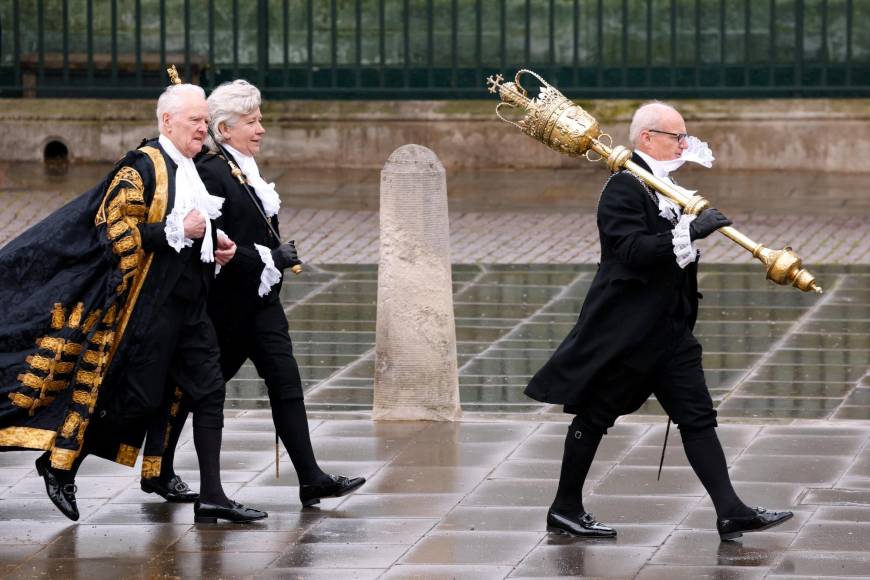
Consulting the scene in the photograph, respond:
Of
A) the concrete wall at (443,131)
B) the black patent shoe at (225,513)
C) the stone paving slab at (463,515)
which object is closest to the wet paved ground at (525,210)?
the concrete wall at (443,131)

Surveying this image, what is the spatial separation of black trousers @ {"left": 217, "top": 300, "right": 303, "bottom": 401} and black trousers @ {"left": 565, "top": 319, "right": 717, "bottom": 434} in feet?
3.76

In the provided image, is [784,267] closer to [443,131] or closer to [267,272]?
[267,272]

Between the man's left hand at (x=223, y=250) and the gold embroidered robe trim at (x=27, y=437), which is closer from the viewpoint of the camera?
the gold embroidered robe trim at (x=27, y=437)

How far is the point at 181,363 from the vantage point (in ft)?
24.8

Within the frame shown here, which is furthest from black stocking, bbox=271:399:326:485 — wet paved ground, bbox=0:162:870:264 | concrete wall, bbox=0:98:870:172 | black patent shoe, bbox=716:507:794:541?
concrete wall, bbox=0:98:870:172

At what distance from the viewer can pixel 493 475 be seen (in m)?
8.25

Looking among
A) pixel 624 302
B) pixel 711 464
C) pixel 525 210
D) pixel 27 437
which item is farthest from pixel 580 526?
pixel 525 210

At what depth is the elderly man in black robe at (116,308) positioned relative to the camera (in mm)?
7363

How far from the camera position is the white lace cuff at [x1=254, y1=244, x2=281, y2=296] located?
25.3 ft

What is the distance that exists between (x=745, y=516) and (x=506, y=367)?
3870mm

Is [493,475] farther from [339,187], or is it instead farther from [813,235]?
[339,187]

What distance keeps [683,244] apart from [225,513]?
1893 millimetres

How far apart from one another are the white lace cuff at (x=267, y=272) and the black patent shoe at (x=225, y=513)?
0.80 metres

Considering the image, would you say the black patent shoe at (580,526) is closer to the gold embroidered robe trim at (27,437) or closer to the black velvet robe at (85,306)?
the black velvet robe at (85,306)
